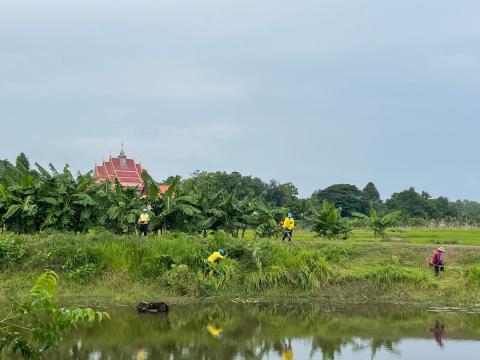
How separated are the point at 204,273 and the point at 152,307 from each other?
3.02 metres

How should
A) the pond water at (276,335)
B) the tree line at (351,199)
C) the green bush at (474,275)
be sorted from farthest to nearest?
1. the tree line at (351,199)
2. the green bush at (474,275)
3. the pond water at (276,335)

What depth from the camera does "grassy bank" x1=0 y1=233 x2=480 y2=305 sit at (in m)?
16.1

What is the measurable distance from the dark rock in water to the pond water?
0.23m

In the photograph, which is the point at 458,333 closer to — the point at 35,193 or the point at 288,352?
the point at 288,352

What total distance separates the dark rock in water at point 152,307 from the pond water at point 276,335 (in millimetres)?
225

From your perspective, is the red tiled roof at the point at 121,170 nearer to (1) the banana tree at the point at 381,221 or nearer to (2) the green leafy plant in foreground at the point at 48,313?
(1) the banana tree at the point at 381,221

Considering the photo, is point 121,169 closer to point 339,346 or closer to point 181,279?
point 181,279

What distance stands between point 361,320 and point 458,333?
83.3 inches

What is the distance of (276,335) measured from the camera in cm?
1152

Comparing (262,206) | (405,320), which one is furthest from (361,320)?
(262,206)

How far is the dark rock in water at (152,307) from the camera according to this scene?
13711 millimetres

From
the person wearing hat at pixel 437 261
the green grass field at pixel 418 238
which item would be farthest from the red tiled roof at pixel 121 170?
the person wearing hat at pixel 437 261

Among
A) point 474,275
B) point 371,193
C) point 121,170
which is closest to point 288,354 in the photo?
point 474,275

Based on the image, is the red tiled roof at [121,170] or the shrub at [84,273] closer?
the shrub at [84,273]
